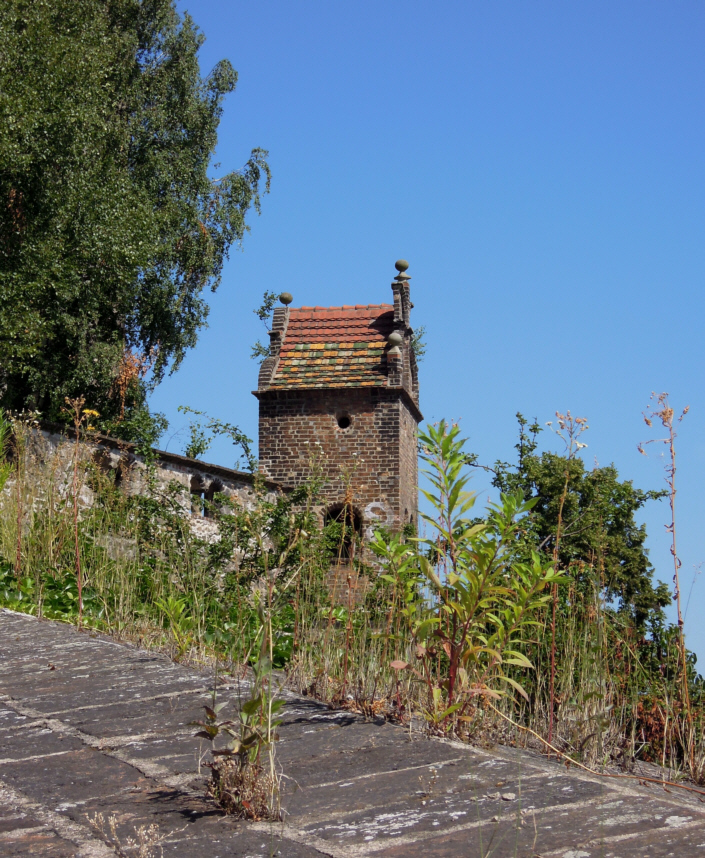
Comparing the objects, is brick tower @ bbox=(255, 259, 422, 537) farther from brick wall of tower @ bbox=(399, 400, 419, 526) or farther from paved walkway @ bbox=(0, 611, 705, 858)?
paved walkway @ bbox=(0, 611, 705, 858)

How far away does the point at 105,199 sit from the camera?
17250mm

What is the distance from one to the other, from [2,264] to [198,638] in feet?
40.6

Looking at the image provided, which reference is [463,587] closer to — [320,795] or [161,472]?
[320,795]

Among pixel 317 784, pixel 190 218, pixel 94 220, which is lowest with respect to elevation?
pixel 317 784

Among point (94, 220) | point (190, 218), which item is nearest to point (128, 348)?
point (190, 218)

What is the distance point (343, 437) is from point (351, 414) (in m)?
0.51

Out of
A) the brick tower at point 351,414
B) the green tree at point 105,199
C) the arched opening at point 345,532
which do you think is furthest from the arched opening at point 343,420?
the green tree at point 105,199

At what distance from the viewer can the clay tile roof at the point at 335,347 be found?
18516mm

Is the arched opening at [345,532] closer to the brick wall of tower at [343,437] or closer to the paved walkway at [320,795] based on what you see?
the brick wall of tower at [343,437]

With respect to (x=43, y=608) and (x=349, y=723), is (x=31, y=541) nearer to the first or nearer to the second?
(x=43, y=608)

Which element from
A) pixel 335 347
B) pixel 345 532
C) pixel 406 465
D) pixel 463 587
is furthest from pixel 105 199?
pixel 463 587

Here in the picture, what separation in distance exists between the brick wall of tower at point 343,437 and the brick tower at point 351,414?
0.07 feet

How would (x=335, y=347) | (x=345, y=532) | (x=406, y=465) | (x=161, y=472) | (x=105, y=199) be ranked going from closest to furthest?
(x=345, y=532) < (x=161, y=472) < (x=105, y=199) < (x=406, y=465) < (x=335, y=347)

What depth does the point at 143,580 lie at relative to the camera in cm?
784
